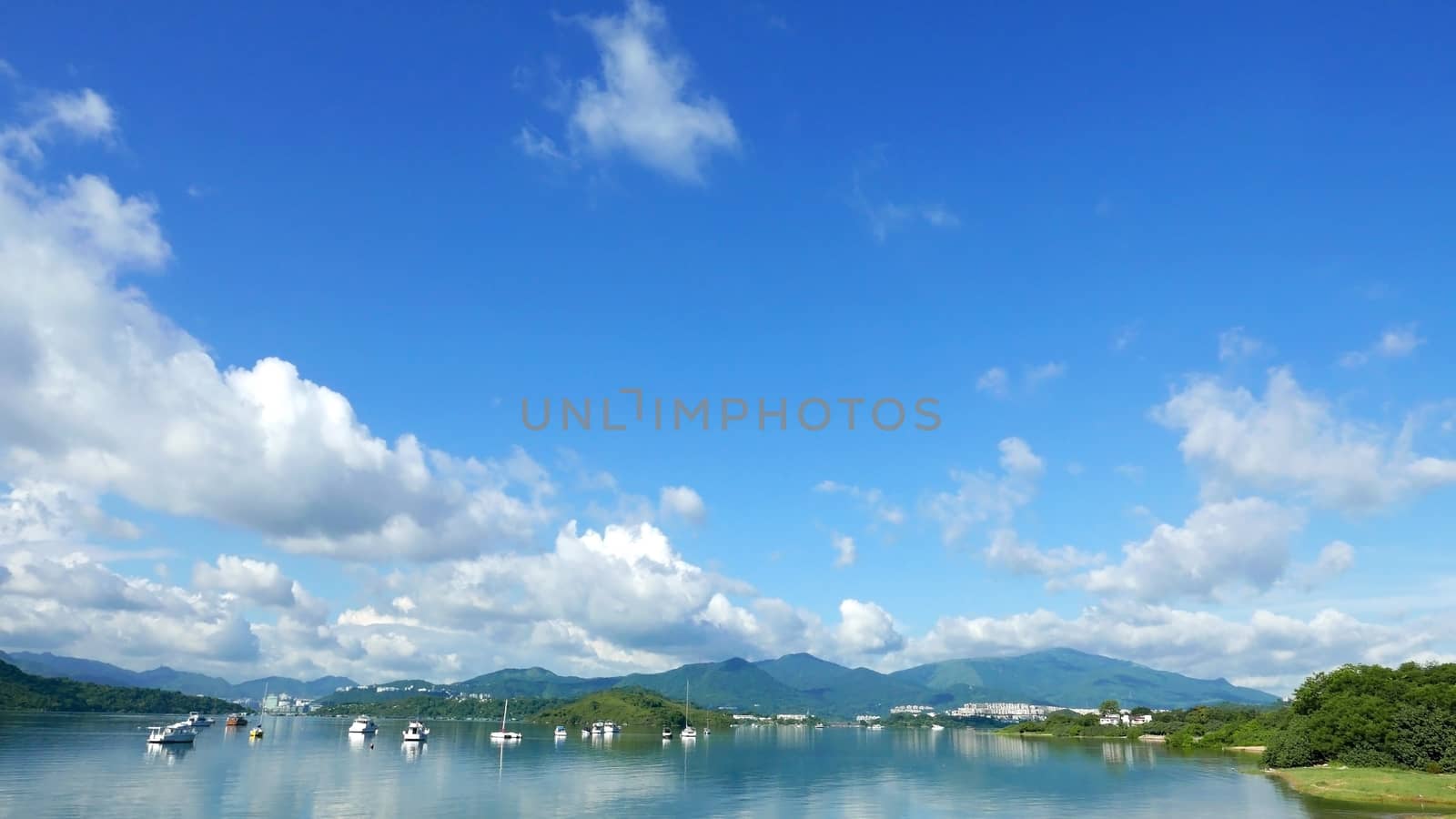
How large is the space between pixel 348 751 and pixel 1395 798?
5022 inches

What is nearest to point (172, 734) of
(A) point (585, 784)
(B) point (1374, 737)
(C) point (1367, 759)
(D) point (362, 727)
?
(D) point (362, 727)

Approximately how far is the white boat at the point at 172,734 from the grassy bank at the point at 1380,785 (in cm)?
14422

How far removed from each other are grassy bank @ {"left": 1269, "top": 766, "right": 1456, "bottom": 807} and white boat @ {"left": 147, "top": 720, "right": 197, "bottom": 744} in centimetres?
14422

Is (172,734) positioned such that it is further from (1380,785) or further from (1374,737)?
(1374,737)

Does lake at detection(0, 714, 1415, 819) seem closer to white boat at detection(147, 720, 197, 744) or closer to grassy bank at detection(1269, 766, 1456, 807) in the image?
white boat at detection(147, 720, 197, 744)

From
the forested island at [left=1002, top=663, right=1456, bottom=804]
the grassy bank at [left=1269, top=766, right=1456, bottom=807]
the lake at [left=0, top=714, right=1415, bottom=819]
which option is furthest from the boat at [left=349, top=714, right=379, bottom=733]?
the grassy bank at [left=1269, top=766, right=1456, bottom=807]

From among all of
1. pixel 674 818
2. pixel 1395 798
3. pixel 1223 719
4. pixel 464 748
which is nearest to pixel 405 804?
pixel 674 818

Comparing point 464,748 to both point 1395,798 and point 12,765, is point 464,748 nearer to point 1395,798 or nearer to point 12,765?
point 12,765

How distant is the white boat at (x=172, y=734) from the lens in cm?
12262

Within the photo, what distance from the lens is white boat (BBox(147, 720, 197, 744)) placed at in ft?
402

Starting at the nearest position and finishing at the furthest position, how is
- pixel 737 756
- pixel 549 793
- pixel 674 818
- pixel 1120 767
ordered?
1. pixel 674 818
2. pixel 549 793
3. pixel 1120 767
4. pixel 737 756

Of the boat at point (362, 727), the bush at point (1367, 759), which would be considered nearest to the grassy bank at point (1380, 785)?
the bush at point (1367, 759)

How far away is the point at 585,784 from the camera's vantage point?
80.9m

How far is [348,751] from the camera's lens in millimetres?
126125
